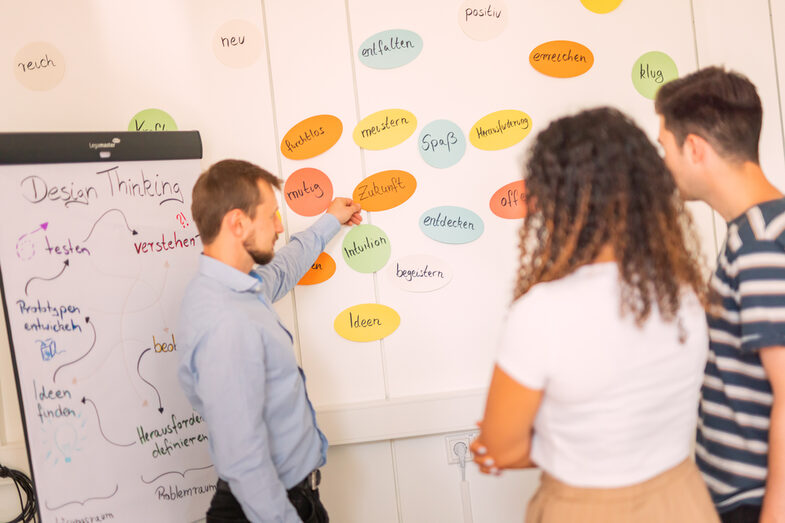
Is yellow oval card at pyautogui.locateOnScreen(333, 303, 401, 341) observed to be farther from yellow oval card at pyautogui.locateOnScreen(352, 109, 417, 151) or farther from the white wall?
yellow oval card at pyautogui.locateOnScreen(352, 109, 417, 151)

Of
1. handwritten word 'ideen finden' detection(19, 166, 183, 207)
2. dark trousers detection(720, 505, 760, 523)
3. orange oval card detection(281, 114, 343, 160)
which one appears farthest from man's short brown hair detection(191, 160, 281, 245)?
dark trousers detection(720, 505, 760, 523)

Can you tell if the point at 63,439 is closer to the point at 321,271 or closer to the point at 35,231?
the point at 35,231

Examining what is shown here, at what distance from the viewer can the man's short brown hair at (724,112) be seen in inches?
45.3

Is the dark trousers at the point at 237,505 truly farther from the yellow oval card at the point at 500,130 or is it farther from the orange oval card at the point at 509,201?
the yellow oval card at the point at 500,130

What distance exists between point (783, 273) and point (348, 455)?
1.37m

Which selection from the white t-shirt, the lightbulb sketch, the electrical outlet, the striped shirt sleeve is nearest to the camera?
the white t-shirt

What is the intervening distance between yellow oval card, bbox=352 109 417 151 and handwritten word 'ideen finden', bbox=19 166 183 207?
0.58 meters

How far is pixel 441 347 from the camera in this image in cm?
190

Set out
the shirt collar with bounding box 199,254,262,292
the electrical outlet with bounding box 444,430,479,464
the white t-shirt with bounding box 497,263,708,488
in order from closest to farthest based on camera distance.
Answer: the white t-shirt with bounding box 497,263,708,488 < the shirt collar with bounding box 199,254,262,292 < the electrical outlet with bounding box 444,430,479,464

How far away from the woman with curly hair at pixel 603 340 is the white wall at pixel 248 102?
0.97 meters

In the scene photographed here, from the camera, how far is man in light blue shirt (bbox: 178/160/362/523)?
1297 millimetres

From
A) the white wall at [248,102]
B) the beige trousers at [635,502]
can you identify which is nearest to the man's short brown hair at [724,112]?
the beige trousers at [635,502]

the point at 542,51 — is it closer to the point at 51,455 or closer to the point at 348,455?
the point at 348,455

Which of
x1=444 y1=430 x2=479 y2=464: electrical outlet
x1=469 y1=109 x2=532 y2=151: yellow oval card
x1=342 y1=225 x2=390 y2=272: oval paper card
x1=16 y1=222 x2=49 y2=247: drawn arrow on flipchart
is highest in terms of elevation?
x1=469 y1=109 x2=532 y2=151: yellow oval card
